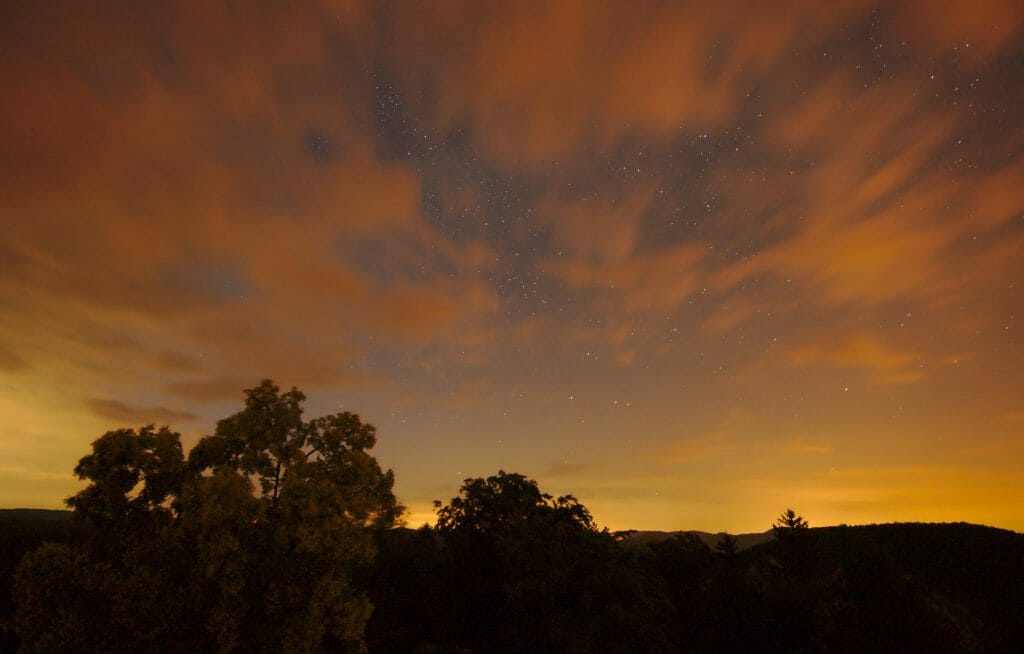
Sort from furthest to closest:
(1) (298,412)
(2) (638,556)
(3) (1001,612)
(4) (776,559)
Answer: (3) (1001,612), (4) (776,559), (2) (638,556), (1) (298,412)

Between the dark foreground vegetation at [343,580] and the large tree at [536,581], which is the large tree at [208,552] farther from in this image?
the large tree at [536,581]

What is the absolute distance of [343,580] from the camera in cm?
2061

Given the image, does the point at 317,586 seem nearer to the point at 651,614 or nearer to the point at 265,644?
the point at 265,644

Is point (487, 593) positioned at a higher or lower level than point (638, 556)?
lower

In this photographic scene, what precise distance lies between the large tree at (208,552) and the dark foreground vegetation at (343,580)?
59 millimetres

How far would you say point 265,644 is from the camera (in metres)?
18.7

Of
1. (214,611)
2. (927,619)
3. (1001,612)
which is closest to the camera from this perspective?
(214,611)

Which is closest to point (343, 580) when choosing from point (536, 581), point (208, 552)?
point (208, 552)

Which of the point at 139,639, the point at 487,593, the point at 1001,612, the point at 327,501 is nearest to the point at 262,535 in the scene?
the point at 327,501

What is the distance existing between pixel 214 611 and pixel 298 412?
7729mm

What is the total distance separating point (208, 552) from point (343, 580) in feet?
16.3

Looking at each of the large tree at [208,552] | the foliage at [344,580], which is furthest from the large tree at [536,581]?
the large tree at [208,552]

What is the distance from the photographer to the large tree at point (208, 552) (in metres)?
18.3

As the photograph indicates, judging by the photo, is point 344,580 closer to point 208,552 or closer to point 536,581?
point 208,552
